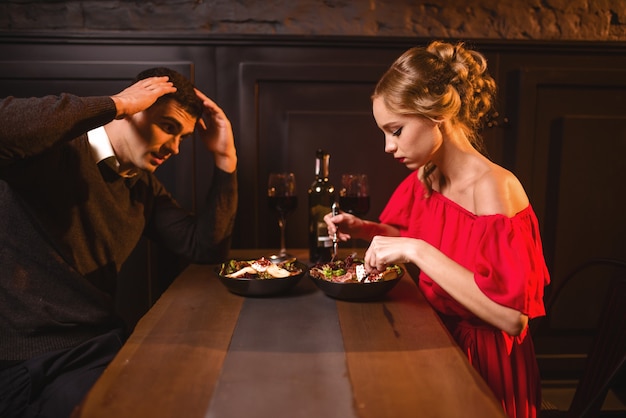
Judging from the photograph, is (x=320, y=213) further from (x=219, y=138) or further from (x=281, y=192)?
(x=219, y=138)

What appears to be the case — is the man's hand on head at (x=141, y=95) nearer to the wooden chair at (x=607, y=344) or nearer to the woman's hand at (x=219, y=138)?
the woman's hand at (x=219, y=138)

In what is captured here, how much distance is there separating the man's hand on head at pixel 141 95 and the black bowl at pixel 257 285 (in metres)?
0.50

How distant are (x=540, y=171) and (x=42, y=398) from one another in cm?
207

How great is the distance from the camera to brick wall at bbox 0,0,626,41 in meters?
2.22

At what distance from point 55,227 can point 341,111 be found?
1274 mm

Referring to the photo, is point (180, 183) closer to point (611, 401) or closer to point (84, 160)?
point (84, 160)

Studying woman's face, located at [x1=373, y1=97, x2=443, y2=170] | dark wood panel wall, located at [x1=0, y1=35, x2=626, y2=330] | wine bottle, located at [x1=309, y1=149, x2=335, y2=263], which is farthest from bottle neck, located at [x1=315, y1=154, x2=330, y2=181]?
dark wood panel wall, located at [x1=0, y1=35, x2=626, y2=330]

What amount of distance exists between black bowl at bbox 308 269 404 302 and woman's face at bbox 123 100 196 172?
67 cm

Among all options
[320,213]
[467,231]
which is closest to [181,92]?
[320,213]

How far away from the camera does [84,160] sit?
1505mm

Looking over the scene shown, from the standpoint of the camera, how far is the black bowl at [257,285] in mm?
1323

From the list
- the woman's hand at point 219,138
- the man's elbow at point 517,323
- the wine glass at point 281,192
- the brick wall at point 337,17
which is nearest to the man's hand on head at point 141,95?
the woman's hand at point 219,138

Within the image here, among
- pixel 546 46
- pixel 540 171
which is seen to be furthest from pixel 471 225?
pixel 546 46

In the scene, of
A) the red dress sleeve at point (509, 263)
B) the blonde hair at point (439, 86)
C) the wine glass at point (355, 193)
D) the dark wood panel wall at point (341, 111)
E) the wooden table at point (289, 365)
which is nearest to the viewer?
the wooden table at point (289, 365)
